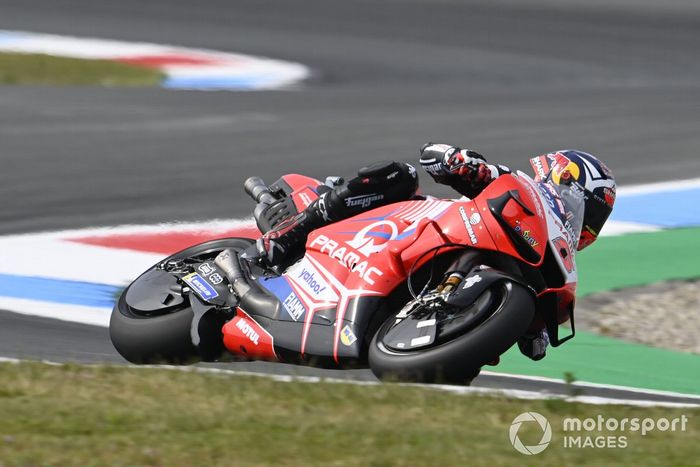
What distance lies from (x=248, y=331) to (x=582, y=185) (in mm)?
1915

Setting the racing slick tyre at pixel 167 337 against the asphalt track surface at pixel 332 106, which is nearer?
the racing slick tyre at pixel 167 337

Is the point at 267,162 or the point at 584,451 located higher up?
the point at 584,451

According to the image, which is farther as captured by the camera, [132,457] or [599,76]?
[599,76]

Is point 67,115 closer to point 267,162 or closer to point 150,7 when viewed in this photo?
point 267,162

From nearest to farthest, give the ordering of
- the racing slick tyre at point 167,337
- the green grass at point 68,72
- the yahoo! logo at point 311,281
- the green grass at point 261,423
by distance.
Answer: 1. the green grass at point 261,423
2. the yahoo! logo at point 311,281
3. the racing slick tyre at point 167,337
4. the green grass at point 68,72

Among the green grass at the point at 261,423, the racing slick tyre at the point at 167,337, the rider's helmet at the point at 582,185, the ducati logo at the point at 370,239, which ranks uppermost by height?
the rider's helmet at the point at 582,185

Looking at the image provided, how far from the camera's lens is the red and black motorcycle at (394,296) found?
6457mm

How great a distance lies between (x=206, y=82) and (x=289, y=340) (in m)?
12.5

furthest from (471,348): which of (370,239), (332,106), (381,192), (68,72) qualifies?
(68,72)

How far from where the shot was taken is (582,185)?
727 cm

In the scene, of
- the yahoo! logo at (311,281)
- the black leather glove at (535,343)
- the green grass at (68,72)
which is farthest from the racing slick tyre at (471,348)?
the green grass at (68,72)

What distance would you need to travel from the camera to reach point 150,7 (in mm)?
25531

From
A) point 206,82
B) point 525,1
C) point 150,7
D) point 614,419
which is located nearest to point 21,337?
point 614,419

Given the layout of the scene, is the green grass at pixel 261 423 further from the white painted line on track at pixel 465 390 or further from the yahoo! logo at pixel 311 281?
the yahoo! logo at pixel 311 281
